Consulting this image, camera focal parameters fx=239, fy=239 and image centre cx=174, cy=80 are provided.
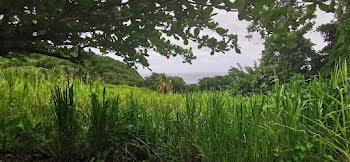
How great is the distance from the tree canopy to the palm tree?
15.1 meters

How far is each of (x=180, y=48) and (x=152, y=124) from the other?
2.35 ft

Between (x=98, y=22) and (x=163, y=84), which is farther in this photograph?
(x=163, y=84)

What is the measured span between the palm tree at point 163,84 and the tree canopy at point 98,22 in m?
15.1

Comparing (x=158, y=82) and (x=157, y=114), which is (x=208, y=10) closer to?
(x=157, y=114)

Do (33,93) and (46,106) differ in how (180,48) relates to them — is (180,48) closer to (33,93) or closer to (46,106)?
(46,106)

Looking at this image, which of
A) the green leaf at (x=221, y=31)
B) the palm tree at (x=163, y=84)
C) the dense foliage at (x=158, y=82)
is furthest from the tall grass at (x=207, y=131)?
the dense foliage at (x=158, y=82)

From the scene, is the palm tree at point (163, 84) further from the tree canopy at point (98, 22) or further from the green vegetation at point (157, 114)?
the tree canopy at point (98, 22)

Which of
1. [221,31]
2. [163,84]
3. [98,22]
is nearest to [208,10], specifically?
[221,31]

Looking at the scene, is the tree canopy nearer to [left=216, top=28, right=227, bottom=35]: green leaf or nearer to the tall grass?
[left=216, top=28, right=227, bottom=35]: green leaf

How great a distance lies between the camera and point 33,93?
2670 millimetres

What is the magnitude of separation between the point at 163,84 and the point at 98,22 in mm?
16255

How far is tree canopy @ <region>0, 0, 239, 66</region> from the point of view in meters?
1.05

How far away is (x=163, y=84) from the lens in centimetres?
1738

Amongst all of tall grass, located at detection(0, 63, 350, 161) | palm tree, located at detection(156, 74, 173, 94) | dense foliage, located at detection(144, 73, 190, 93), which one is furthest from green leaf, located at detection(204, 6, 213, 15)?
dense foliage, located at detection(144, 73, 190, 93)
